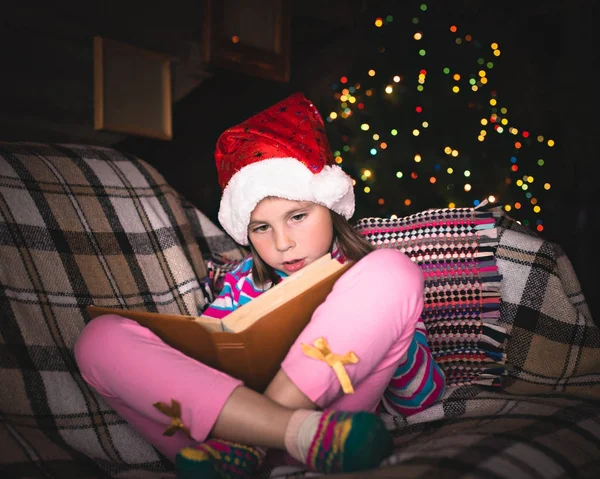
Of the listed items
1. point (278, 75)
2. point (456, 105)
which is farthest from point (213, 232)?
point (278, 75)

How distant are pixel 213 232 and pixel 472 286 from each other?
70 cm

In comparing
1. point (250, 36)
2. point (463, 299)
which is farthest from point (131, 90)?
point (463, 299)

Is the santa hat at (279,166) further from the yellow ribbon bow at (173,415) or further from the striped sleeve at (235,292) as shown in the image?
the yellow ribbon bow at (173,415)

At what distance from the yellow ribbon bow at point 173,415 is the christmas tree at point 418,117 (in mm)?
1244

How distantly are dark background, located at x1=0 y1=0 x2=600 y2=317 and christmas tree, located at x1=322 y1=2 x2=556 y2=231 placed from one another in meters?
0.08

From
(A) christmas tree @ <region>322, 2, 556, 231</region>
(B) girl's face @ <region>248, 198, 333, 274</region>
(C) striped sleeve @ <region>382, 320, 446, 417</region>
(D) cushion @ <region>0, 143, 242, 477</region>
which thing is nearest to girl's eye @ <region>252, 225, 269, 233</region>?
(B) girl's face @ <region>248, 198, 333, 274</region>

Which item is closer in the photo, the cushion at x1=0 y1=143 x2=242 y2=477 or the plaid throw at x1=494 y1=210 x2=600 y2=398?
the cushion at x1=0 y1=143 x2=242 y2=477

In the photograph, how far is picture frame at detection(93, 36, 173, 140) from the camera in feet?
6.02

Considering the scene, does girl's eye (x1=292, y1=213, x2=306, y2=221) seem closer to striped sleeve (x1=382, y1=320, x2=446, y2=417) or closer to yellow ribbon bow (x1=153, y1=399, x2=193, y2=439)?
striped sleeve (x1=382, y1=320, x2=446, y2=417)

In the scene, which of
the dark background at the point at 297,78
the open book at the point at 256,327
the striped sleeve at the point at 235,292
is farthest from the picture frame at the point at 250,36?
the open book at the point at 256,327

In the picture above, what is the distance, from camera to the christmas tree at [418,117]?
6.25 ft

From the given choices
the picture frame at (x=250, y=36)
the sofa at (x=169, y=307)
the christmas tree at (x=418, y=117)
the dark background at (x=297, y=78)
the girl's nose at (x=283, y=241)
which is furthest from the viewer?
the picture frame at (x=250, y=36)

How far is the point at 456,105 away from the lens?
6.31ft

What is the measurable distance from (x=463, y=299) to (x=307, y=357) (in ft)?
1.66
